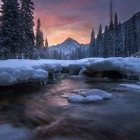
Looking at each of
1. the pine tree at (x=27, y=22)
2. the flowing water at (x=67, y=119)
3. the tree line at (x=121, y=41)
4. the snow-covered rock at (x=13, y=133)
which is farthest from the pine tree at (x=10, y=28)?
the tree line at (x=121, y=41)

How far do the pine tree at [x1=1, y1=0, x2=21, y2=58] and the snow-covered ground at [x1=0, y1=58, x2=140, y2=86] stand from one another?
827cm

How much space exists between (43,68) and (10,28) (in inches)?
582

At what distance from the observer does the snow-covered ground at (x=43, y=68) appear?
18438 mm

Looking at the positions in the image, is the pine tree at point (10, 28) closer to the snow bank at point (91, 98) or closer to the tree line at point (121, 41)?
the snow bank at point (91, 98)

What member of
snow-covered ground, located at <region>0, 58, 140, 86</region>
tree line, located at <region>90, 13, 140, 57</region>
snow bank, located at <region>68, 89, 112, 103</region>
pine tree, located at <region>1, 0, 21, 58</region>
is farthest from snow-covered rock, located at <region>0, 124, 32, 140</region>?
tree line, located at <region>90, 13, 140, 57</region>

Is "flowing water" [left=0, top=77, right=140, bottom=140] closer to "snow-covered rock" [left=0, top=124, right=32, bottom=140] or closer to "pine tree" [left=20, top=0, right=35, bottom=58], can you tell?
"snow-covered rock" [left=0, top=124, right=32, bottom=140]

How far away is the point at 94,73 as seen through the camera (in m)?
34.1

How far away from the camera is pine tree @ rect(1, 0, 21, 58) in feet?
122

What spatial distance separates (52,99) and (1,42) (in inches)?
890

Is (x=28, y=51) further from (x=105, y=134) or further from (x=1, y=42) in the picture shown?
(x=105, y=134)

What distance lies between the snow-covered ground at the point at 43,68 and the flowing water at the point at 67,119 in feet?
7.52

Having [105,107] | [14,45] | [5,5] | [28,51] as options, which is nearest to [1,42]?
[14,45]

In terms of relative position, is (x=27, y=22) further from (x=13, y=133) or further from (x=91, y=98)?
(x=13, y=133)

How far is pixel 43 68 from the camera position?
2519 cm
